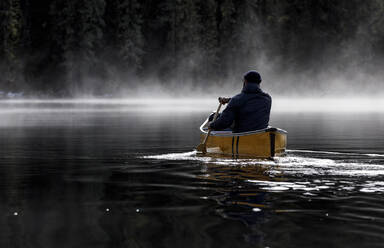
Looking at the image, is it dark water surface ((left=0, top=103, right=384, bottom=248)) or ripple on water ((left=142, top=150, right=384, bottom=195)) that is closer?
dark water surface ((left=0, top=103, right=384, bottom=248))

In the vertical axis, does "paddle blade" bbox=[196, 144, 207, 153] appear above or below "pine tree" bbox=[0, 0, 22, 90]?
below

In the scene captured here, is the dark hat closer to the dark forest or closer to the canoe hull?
the canoe hull

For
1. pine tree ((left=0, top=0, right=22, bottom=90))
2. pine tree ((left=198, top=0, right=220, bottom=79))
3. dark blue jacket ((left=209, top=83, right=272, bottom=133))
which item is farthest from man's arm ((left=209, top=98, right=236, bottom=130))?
pine tree ((left=198, top=0, right=220, bottom=79))

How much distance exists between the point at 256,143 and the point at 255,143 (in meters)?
0.02

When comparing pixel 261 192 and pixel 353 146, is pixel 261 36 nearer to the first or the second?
pixel 353 146

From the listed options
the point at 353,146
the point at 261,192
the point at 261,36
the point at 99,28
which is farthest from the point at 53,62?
the point at 261,192

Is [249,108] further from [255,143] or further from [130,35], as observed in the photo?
[130,35]

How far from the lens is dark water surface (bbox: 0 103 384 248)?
6.79 meters

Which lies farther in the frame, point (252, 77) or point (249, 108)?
point (249, 108)

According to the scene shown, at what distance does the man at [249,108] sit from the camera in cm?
1370

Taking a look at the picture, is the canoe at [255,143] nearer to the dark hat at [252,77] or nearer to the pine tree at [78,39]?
the dark hat at [252,77]

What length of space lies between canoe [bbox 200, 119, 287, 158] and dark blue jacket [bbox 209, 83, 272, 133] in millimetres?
281

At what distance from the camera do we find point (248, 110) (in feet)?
45.3

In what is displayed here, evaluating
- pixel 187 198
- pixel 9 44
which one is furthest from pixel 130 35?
pixel 187 198
